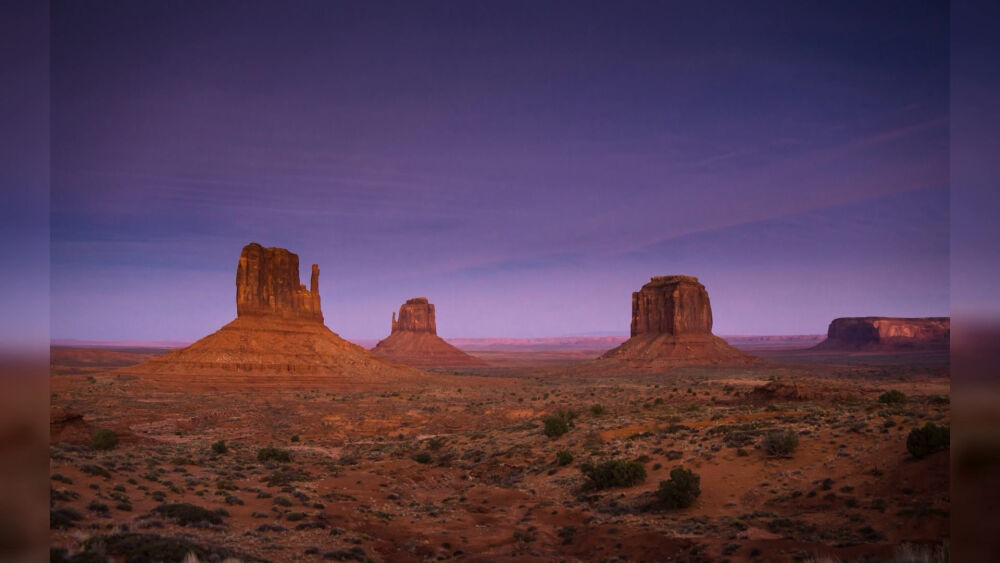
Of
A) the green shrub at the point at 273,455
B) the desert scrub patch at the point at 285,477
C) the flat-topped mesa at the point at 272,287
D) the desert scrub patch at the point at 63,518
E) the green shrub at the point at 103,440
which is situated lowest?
the green shrub at the point at 273,455

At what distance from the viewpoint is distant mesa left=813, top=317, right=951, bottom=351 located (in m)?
161

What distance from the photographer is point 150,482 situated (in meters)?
16.2

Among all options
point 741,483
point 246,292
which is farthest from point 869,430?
point 246,292

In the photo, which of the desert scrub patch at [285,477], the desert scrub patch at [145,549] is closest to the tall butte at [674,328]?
the desert scrub patch at [285,477]

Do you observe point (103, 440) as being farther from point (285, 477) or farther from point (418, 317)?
point (418, 317)

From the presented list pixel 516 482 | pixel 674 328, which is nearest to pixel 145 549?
pixel 516 482

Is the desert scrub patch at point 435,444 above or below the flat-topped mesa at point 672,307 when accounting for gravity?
below

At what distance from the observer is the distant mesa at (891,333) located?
16125 cm

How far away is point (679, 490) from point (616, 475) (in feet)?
10.6

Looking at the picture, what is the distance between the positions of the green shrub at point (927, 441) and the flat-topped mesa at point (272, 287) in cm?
8297

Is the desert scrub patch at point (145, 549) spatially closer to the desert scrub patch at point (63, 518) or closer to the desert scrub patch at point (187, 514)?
the desert scrub patch at point (63, 518)

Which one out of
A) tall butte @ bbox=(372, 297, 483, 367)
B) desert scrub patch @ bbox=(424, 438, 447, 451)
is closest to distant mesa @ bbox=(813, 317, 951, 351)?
tall butte @ bbox=(372, 297, 483, 367)

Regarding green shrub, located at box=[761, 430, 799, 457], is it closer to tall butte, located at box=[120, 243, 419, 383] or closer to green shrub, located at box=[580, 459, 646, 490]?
green shrub, located at box=[580, 459, 646, 490]

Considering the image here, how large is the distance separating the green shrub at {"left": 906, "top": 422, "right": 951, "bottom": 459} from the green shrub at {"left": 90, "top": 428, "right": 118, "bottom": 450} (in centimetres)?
3050
